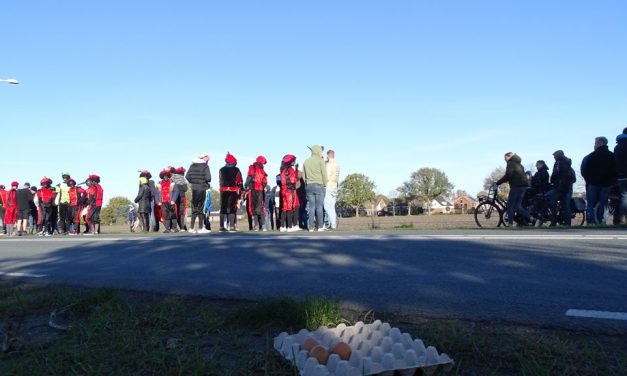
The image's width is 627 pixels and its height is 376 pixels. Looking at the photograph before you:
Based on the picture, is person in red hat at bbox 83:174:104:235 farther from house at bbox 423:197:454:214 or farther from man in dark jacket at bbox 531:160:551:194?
house at bbox 423:197:454:214

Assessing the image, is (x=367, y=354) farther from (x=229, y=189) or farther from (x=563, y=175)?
(x=229, y=189)

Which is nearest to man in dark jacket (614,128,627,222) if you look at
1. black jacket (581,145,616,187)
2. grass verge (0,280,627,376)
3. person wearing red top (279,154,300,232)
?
black jacket (581,145,616,187)

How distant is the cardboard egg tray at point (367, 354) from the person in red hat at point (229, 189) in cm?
1327

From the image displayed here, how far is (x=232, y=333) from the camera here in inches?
142

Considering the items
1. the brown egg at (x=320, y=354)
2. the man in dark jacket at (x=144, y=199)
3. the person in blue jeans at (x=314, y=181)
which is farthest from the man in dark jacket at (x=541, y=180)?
the brown egg at (x=320, y=354)

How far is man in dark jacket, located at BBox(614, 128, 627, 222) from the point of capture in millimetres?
12227

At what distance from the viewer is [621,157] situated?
1223 cm

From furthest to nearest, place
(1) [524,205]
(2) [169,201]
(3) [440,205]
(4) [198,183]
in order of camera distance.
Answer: (3) [440,205] < (2) [169,201] < (4) [198,183] < (1) [524,205]

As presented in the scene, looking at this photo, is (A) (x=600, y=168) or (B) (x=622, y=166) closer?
(B) (x=622, y=166)

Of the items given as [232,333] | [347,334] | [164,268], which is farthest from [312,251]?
[347,334]

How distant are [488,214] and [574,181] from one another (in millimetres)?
2360

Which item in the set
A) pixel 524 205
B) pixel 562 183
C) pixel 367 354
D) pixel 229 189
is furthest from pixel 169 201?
pixel 367 354

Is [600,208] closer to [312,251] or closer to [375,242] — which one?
[375,242]

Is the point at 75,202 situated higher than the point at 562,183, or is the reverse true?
the point at 75,202
